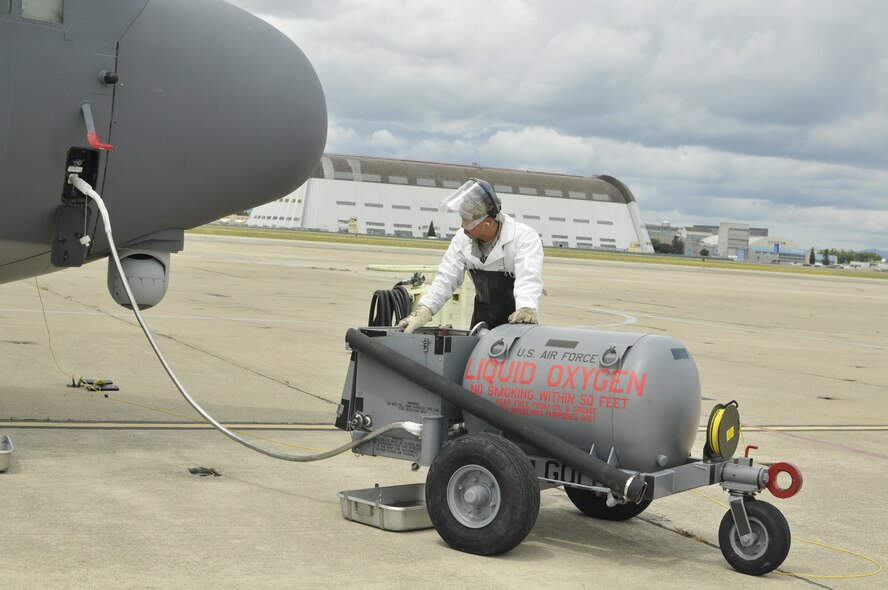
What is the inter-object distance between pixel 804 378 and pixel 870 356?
554 centimetres

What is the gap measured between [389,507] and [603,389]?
1.58 m

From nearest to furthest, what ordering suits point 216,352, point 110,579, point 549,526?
point 110,579, point 549,526, point 216,352

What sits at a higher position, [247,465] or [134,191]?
[134,191]

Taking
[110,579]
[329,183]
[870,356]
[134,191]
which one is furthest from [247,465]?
[329,183]

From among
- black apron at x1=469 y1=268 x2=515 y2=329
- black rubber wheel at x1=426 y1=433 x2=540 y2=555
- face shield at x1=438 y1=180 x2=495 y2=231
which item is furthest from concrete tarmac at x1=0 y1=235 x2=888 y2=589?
face shield at x1=438 y1=180 x2=495 y2=231

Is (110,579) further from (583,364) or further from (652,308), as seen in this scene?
(652,308)

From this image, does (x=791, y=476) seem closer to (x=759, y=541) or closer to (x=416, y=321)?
(x=759, y=541)

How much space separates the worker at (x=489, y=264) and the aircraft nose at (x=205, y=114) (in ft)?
6.64

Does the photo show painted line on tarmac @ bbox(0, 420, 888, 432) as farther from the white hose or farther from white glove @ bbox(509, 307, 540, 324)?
white glove @ bbox(509, 307, 540, 324)

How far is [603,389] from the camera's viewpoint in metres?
6.08

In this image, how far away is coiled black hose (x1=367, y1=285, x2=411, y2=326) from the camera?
800 centimetres

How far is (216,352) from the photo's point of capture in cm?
1466

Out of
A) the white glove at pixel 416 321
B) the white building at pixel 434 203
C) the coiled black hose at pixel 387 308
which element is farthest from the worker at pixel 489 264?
the white building at pixel 434 203

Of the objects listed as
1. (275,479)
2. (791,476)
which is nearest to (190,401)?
(275,479)
